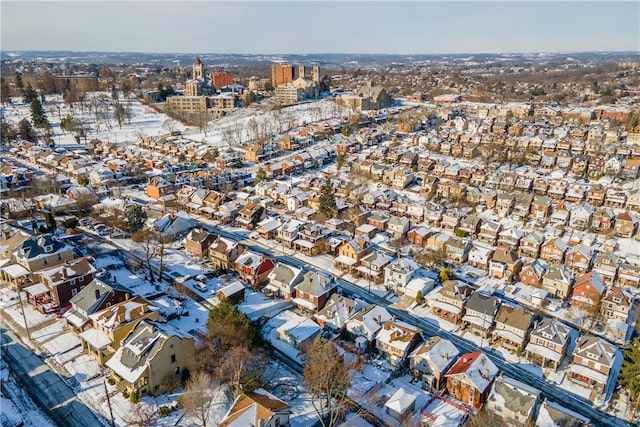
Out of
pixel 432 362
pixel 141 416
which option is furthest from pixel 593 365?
pixel 141 416

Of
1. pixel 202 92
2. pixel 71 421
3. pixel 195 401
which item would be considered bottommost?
pixel 71 421

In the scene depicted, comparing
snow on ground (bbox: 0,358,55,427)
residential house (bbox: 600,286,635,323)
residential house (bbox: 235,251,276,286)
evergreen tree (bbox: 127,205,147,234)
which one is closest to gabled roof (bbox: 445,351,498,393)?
residential house (bbox: 600,286,635,323)

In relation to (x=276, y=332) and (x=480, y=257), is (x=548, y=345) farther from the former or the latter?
(x=276, y=332)

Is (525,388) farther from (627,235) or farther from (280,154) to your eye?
(280,154)

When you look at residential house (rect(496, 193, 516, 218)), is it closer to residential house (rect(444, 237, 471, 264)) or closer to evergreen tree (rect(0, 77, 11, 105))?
residential house (rect(444, 237, 471, 264))

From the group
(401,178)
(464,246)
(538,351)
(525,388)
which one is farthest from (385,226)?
(525,388)

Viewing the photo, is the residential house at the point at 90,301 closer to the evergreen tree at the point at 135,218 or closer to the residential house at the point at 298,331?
the residential house at the point at 298,331
